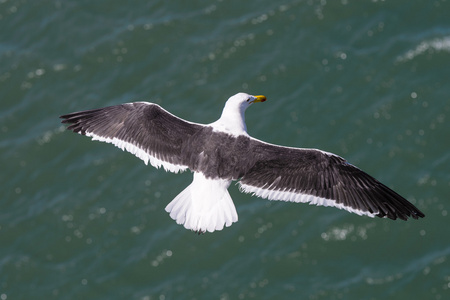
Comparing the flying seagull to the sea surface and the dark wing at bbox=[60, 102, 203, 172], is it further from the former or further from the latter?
the sea surface

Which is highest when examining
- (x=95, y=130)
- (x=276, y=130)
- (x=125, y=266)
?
(x=95, y=130)

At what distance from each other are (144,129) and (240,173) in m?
1.75

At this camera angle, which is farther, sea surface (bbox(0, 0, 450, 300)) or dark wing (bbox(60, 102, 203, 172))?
sea surface (bbox(0, 0, 450, 300))

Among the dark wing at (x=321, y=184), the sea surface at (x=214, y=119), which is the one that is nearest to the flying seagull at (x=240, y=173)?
the dark wing at (x=321, y=184)

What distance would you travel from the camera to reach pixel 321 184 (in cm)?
1309

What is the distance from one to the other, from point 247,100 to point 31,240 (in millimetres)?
8270

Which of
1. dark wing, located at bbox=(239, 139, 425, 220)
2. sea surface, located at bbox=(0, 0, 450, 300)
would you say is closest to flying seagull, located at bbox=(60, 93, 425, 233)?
dark wing, located at bbox=(239, 139, 425, 220)

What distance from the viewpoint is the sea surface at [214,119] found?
737 inches

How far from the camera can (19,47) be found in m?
23.6

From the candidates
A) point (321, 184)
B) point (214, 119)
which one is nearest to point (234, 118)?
point (321, 184)

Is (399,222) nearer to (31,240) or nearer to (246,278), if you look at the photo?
(246,278)

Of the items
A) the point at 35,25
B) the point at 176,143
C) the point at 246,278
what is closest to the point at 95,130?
the point at 176,143

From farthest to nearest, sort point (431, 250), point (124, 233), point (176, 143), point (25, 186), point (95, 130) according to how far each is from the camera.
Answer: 1. point (25, 186)
2. point (124, 233)
3. point (431, 250)
4. point (95, 130)
5. point (176, 143)

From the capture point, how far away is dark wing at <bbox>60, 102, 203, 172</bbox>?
525 inches
